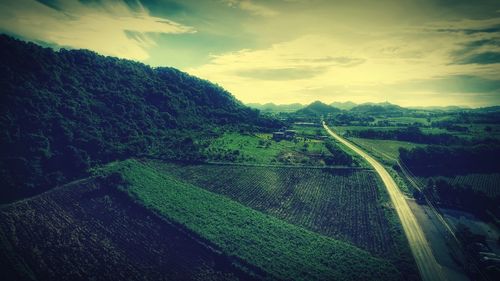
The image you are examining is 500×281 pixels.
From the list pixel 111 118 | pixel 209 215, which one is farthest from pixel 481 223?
pixel 111 118

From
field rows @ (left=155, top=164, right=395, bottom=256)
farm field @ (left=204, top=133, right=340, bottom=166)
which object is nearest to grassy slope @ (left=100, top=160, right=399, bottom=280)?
field rows @ (left=155, top=164, right=395, bottom=256)

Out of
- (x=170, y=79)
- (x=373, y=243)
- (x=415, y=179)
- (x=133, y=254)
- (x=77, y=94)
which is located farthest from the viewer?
(x=170, y=79)

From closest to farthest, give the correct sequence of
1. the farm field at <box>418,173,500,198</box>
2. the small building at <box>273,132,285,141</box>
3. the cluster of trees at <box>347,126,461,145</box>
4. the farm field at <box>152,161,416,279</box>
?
1. the farm field at <box>152,161,416,279</box>
2. the farm field at <box>418,173,500,198</box>
3. the cluster of trees at <box>347,126,461,145</box>
4. the small building at <box>273,132,285,141</box>

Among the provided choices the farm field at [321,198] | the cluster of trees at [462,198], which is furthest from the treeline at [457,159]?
the cluster of trees at [462,198]

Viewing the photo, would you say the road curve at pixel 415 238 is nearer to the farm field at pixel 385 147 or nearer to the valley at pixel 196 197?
the valley at pixel 196 197

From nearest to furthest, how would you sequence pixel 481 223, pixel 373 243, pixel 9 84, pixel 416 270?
pixel 416 270, pixel 373 243, pixel 481 223, pixel 9 84

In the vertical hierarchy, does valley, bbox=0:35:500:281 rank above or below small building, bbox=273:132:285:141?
below

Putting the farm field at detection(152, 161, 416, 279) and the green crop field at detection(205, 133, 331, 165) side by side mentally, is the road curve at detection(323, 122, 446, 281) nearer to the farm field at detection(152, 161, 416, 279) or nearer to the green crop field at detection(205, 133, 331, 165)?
the farm field at detection(152, 161, 416, 279)

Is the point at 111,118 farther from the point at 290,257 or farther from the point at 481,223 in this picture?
the point at 481,223
